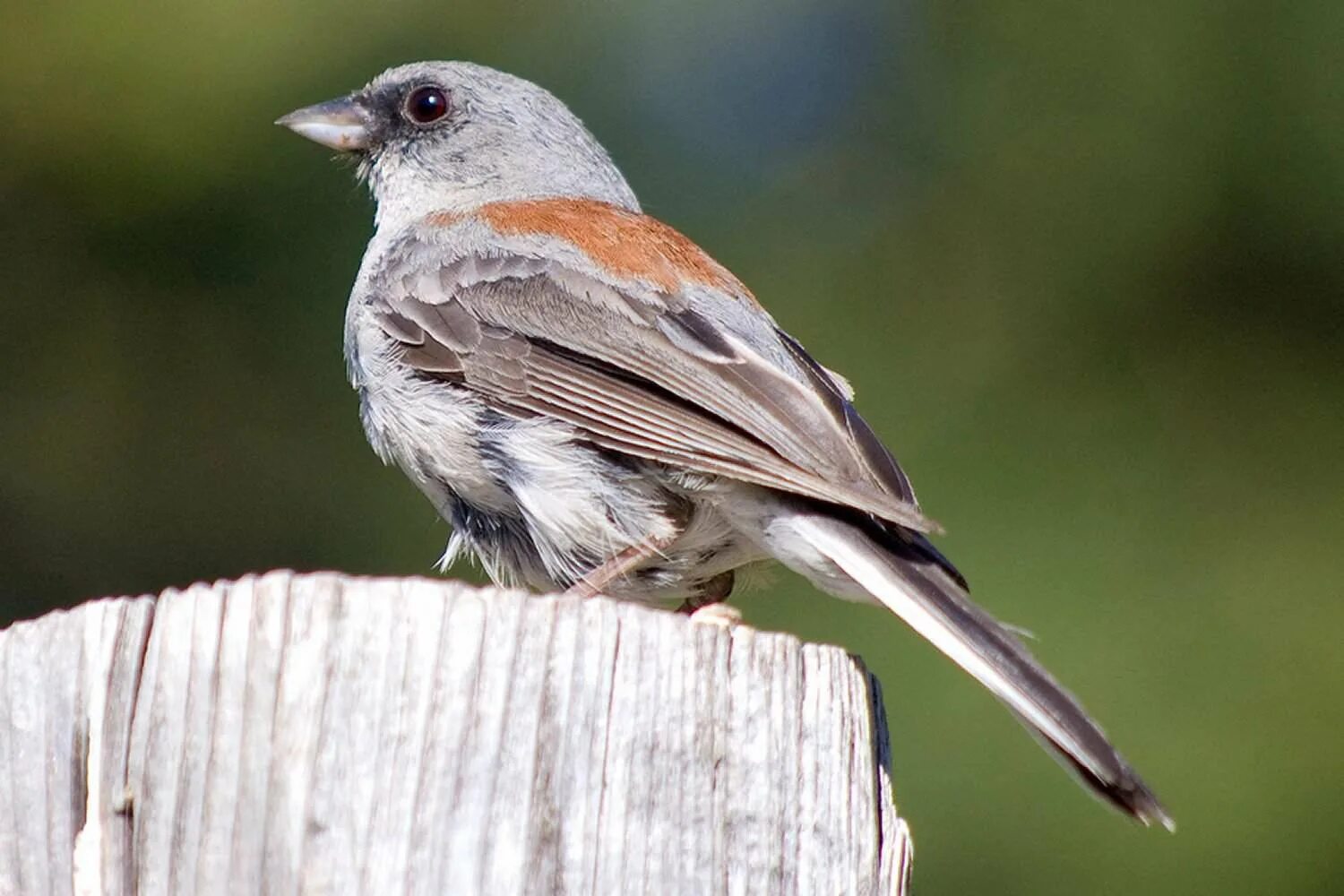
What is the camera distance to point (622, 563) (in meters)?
3.70

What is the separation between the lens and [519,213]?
4.50 meters

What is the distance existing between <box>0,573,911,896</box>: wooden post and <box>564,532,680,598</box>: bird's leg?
147 cm

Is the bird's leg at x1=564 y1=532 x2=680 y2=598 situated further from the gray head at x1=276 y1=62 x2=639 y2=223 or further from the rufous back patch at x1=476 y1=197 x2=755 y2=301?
the gray head at x1=276 y1=62 x2=639 y2=223

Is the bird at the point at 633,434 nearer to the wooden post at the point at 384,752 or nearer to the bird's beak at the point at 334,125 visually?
the bird's beak at the point at 334,125

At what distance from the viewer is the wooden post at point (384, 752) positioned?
2.04 meters

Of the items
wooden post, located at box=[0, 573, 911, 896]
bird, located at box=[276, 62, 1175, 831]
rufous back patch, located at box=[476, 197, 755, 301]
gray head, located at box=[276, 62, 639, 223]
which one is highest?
gray head, located at box=[276, 62, 639, 223]

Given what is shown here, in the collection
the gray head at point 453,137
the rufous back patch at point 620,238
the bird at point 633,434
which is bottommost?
the bird at point 633,434

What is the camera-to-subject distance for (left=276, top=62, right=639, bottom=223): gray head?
200 inches

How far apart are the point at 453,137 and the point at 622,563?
196 cm

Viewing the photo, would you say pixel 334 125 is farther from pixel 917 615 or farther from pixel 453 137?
pixel 917 615

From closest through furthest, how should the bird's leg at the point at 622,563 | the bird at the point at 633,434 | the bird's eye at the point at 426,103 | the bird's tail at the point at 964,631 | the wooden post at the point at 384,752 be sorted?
the wooden post at the point at 384,752, the bird's tail at the point at 964,631, the bird at the point at 633,434, the bird's leg at the point at 622,563, the bird's eye at the point at 426,103

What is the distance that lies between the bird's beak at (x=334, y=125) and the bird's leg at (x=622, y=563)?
2044 millimetres

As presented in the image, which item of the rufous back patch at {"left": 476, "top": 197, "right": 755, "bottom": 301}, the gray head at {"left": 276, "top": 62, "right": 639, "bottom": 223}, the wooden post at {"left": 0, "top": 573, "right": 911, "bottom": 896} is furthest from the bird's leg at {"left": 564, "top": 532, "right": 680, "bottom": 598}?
the gray head at {"left": 276, "top": 62, "right": 639, "bottom": 223}

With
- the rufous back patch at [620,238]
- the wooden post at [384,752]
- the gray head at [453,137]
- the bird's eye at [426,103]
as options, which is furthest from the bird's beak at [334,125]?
the wooden post at [384,752]
